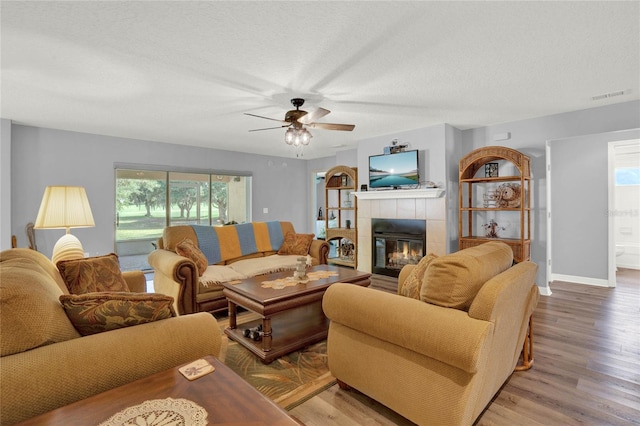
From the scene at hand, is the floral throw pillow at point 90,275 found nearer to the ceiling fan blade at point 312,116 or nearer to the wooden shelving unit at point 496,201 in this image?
the ceiling fan blade at point 312,116

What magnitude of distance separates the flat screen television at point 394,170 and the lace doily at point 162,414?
473 centimetres

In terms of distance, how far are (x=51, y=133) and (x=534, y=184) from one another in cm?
736

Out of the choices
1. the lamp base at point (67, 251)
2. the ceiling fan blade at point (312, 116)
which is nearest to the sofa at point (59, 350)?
the lamp base at point (67, 251)

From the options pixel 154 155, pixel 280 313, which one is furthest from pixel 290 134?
pixel 154 155

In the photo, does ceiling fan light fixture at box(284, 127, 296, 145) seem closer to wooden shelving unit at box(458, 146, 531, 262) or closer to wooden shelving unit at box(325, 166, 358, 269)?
wooden shelving unit at box(458, 146, 531, 262)

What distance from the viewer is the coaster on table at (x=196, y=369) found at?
114 centimetres

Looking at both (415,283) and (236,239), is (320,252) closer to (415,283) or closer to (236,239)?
(236,239)

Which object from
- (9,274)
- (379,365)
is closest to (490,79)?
(379,365)

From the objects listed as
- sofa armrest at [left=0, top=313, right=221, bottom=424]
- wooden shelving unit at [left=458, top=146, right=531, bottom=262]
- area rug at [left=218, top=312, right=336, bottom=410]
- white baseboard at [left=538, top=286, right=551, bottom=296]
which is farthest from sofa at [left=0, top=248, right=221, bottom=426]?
white baseboard at [left=538, top=286, right=551, bottom=296]

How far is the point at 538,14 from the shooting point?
2059 millimetres

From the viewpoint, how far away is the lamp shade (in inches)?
111

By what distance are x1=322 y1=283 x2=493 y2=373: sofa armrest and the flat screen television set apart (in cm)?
362

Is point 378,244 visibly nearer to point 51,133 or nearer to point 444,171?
point 444,171

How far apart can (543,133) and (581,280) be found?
8.09 ft
